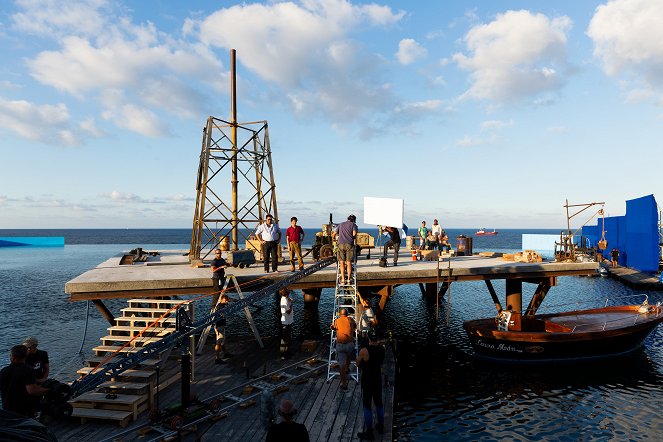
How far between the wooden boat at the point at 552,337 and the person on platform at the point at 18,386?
16000 mm

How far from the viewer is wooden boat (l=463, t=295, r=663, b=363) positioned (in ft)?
57.1

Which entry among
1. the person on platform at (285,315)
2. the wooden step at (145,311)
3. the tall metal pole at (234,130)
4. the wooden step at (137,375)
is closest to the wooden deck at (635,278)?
the tall metal pole at (234,130)

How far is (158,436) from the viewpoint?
8789 millimetres

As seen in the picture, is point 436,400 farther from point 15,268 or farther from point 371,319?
point 15,268

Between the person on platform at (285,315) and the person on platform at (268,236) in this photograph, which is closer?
the person on platform at (285,315)

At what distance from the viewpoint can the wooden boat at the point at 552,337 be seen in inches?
685

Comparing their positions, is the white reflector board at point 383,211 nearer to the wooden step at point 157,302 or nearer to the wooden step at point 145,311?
the wooden step at point 157,302

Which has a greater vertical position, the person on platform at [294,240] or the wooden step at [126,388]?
the person on platform at [294,240]

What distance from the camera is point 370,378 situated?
8961mm

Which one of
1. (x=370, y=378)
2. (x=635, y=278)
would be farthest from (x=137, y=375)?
(x=635, y=278)

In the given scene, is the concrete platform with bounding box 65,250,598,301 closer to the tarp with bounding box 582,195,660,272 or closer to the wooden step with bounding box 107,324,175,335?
the wooden step with bounding box 107,324,175,335

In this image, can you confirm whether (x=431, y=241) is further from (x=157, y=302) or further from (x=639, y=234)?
(x=639, y=234)

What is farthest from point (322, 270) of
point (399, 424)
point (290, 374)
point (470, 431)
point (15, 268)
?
point (15, 268)

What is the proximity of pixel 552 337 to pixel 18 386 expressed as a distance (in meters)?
17.8
